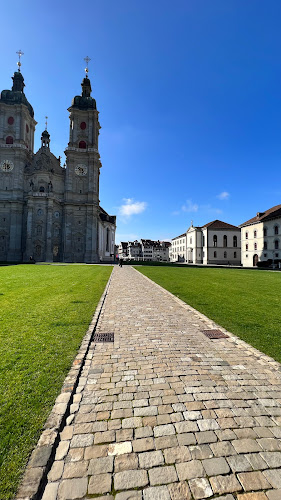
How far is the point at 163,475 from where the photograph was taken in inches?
87.5

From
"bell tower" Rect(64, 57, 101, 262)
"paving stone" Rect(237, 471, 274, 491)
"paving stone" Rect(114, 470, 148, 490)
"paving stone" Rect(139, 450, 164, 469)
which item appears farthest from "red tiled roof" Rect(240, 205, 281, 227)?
"paving stone" Rect(114, 470, 148, 490)

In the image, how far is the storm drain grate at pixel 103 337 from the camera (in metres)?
5.73

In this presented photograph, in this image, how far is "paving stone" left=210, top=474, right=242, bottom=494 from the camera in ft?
6.89

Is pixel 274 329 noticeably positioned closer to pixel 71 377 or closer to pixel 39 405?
pixel 71 377

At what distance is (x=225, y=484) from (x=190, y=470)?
32 cm

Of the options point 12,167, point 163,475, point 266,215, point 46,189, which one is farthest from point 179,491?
point 12,167

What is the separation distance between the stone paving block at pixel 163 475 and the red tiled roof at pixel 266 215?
51371 millimetres

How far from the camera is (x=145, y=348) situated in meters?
5.27

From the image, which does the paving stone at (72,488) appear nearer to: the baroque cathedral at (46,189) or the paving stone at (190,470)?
the paving stone at (190,470)

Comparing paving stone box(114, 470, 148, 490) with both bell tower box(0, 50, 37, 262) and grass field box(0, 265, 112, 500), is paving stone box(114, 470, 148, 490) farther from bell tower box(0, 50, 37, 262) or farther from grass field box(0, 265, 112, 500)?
bell tower box(0, 50, 37, 262)

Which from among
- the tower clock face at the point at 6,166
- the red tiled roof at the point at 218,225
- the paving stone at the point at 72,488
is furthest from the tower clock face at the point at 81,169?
the paving stone at the point at 72,488

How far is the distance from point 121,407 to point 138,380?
2.43 feet

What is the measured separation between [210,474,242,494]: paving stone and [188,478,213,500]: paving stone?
0.05m

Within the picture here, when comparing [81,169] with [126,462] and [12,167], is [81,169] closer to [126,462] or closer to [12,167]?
[12,167]
